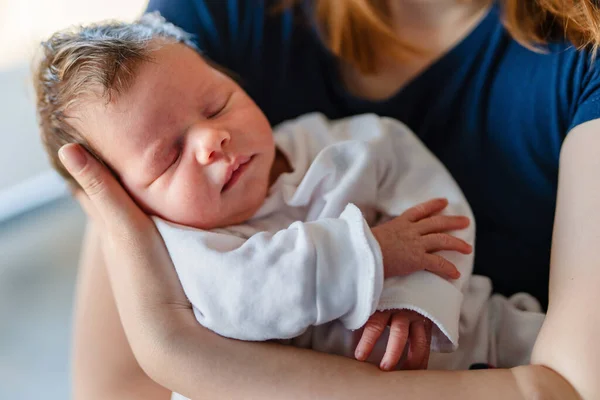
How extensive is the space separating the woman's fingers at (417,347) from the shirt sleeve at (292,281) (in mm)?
84

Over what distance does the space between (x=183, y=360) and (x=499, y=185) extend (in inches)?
22.0

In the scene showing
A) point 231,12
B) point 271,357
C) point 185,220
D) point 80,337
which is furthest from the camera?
point 231,12

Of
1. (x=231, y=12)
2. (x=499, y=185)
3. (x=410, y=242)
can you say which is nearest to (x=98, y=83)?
(x=231, y=12)

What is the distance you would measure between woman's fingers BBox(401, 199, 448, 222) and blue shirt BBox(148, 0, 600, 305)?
0.14 metres

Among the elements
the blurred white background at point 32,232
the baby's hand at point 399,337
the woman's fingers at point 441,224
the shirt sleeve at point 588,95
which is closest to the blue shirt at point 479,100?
the shirt sleeve at point 588,95

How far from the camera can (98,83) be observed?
0.81 metres

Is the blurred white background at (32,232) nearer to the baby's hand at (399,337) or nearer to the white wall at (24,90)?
the white wall at (24,90)

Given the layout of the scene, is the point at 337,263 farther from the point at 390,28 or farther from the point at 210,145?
the point at 390,28

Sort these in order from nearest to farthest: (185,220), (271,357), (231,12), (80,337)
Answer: (271,357), (185,220), (80,337), (231,12)

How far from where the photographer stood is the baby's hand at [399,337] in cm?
72

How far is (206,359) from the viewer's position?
2.35 ft

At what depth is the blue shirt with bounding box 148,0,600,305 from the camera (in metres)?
0.87

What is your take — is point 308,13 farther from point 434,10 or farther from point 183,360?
point 183,360

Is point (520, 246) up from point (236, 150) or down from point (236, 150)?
down
